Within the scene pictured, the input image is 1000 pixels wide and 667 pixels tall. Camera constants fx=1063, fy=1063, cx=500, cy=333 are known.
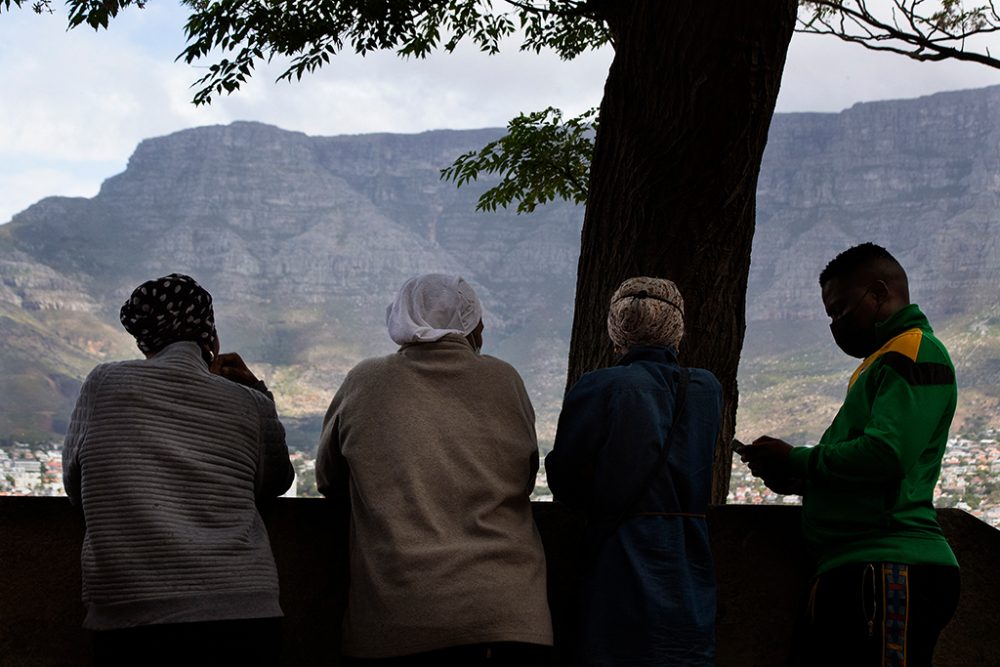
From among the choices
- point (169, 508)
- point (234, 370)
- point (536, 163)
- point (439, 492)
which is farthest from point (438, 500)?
point (536, 163)

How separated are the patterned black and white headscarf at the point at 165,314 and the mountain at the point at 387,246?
5037 centimetres

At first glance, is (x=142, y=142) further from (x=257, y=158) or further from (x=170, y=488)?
(x=170, y=488)

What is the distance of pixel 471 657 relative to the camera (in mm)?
2502

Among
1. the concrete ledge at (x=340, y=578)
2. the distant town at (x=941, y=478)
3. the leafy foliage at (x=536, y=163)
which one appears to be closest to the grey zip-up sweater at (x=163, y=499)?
the concrete ledge at (x=340, y=578)

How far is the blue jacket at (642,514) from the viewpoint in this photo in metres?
2.61

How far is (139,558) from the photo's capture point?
8.09 feet

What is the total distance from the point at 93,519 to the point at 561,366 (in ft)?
211

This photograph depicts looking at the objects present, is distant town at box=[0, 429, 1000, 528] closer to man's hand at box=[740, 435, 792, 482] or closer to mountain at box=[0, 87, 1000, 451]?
mountain at box=[0, 87, 1000, 451]

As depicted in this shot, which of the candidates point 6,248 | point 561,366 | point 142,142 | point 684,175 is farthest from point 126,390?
point 142,142

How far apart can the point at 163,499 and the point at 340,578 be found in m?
1.07

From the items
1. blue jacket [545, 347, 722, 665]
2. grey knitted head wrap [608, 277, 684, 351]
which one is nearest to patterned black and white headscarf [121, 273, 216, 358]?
blue jacket [545, 347, 722, 665]

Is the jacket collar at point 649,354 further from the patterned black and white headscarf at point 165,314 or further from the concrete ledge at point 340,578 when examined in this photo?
the patterned black and white headscarf at point 165,314

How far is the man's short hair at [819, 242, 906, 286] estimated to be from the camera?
294 centimetres

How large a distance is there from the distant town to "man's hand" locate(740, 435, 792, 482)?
1339 centimetres
